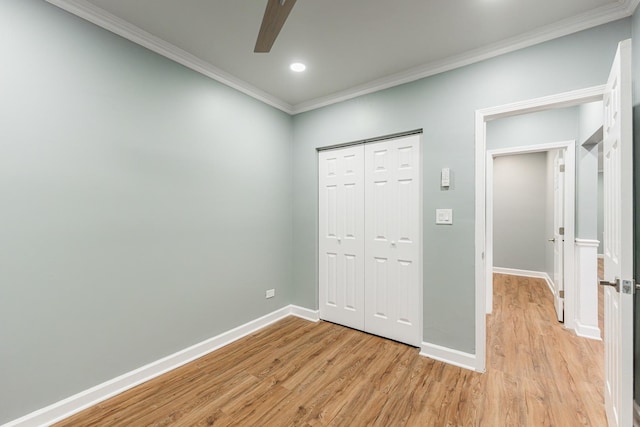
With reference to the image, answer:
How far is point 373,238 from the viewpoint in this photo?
3023 millimetres

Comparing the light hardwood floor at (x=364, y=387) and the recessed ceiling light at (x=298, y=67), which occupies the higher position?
the recessed ceiling light at (x=298, y=67)

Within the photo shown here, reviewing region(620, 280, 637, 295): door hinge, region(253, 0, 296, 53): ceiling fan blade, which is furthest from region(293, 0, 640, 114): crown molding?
region(253, 0, 296, 53): ceiling fan blade

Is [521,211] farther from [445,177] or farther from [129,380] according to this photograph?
[129,380]

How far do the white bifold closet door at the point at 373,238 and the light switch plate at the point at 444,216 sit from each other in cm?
20

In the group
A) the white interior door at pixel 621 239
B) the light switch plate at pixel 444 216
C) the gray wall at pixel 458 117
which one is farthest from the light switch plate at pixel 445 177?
the white interior door at pixel 621 239

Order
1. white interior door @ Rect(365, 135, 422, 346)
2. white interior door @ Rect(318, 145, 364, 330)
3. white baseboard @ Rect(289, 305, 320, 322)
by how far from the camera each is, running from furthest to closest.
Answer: white baseboard @ Rect(289, 305, 320, 322) < white interior door @ Rect(318, 145, 364, 330) < white interior door @ Rect(365, 135, 422, 346)

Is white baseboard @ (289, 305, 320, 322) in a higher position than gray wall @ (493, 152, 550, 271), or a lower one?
lower

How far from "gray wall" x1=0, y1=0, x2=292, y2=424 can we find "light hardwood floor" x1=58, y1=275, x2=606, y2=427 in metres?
0.34

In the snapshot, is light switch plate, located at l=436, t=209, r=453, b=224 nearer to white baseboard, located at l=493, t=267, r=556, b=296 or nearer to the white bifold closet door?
the white bifold closet door

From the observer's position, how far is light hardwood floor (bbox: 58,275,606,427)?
1793mm

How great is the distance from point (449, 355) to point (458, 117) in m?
2.13

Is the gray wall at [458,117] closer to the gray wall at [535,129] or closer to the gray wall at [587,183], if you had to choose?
the gray wall at [587,183]

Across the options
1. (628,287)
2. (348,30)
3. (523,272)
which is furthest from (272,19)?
(523,272)

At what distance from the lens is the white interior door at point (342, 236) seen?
313 centimetres
